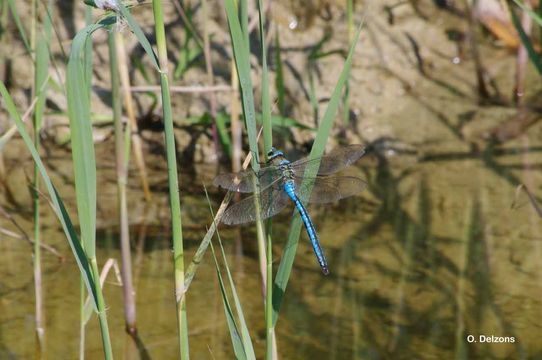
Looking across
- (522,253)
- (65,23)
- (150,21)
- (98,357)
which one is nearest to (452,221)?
(522,253)

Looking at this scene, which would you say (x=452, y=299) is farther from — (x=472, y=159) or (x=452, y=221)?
(x=472, y=159)

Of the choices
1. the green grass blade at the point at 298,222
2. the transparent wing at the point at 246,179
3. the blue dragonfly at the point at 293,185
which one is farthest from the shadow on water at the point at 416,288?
the green grass blade at the point at 298,222

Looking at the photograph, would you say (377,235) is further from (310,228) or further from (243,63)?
(243,63)

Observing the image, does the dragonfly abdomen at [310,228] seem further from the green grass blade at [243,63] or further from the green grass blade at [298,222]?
the green grass blade at [243,63]

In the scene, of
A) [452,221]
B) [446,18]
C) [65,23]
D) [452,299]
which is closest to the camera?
[452,299]

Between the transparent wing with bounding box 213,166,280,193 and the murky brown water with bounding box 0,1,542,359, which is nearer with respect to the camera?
the transparent wing with bounding box 213,166,280,193

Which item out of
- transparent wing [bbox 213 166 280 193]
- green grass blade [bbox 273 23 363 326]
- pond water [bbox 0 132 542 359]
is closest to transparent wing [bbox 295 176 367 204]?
transparent wing [bbox 213 166 280 193]

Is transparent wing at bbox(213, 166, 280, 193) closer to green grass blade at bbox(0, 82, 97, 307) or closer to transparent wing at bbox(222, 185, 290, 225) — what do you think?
transparent wing at bbox(222, 185, 290, 225)

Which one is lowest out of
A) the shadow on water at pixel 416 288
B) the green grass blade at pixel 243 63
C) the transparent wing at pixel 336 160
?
the shadow on water at pixel 416 288
